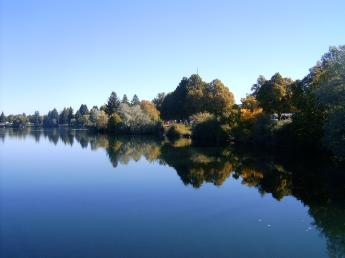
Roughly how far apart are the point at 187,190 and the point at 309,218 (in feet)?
29.1

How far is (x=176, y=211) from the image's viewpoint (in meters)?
19.2

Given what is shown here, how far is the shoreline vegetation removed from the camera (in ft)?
101

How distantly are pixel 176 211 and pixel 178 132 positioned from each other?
57.4m

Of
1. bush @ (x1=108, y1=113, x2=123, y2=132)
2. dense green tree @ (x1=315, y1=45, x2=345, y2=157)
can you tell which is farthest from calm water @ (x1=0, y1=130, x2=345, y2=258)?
bush @ (x1=108, y1=113, x2=123, y2=132)

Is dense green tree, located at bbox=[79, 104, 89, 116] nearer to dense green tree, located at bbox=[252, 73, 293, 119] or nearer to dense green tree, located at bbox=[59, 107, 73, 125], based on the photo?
dense green tree, located at bbox=[59, 107, 73, 125]

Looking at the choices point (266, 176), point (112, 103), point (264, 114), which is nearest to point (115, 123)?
point (112, 103)

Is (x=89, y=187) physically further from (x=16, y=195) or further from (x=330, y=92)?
(x=330, y=92)

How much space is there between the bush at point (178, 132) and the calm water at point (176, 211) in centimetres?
4028

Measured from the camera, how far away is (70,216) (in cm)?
1845

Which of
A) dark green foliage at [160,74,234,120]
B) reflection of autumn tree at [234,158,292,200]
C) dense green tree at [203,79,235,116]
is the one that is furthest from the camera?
dark green foliage at [160,74,234,120]

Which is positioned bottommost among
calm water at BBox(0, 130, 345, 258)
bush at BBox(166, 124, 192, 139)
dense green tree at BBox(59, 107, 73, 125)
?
calm water at BBox(0, 130, 345, 258)

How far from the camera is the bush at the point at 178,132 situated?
248 ft

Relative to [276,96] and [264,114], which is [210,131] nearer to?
[276,96]

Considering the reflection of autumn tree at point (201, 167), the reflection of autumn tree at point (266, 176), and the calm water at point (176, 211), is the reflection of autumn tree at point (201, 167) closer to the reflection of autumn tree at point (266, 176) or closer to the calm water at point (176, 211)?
the calm water at point (176, 211)
